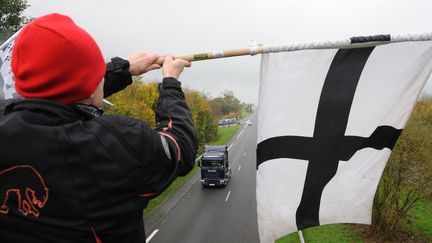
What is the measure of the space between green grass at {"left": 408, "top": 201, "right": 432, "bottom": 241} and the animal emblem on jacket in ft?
63.6

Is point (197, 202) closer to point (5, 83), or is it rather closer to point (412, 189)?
point (412, 189)

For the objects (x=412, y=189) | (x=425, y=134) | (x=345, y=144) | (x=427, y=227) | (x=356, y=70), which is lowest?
(x=427, y=227)

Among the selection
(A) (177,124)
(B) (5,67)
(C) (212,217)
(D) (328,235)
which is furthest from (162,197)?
(A) (177,124)

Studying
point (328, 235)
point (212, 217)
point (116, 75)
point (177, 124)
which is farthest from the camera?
point (212, 217)

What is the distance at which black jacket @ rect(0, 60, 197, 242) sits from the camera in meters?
1.24

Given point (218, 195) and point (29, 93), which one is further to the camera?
point (218, 195)

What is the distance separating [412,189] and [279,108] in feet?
52.3

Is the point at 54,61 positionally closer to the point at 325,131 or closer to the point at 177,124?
the point at 177,124

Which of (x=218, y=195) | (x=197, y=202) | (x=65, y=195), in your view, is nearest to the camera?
(x=65, y=195)

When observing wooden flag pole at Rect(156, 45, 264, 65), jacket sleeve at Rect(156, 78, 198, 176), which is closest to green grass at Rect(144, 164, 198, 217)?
wooden flag pole at Rect(156, 45, 264, 65)

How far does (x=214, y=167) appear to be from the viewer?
28.1m

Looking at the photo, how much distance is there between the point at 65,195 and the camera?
1277 mm

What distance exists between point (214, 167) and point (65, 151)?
27.1m

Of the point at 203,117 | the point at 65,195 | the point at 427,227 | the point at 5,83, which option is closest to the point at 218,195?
the point at 427,227
